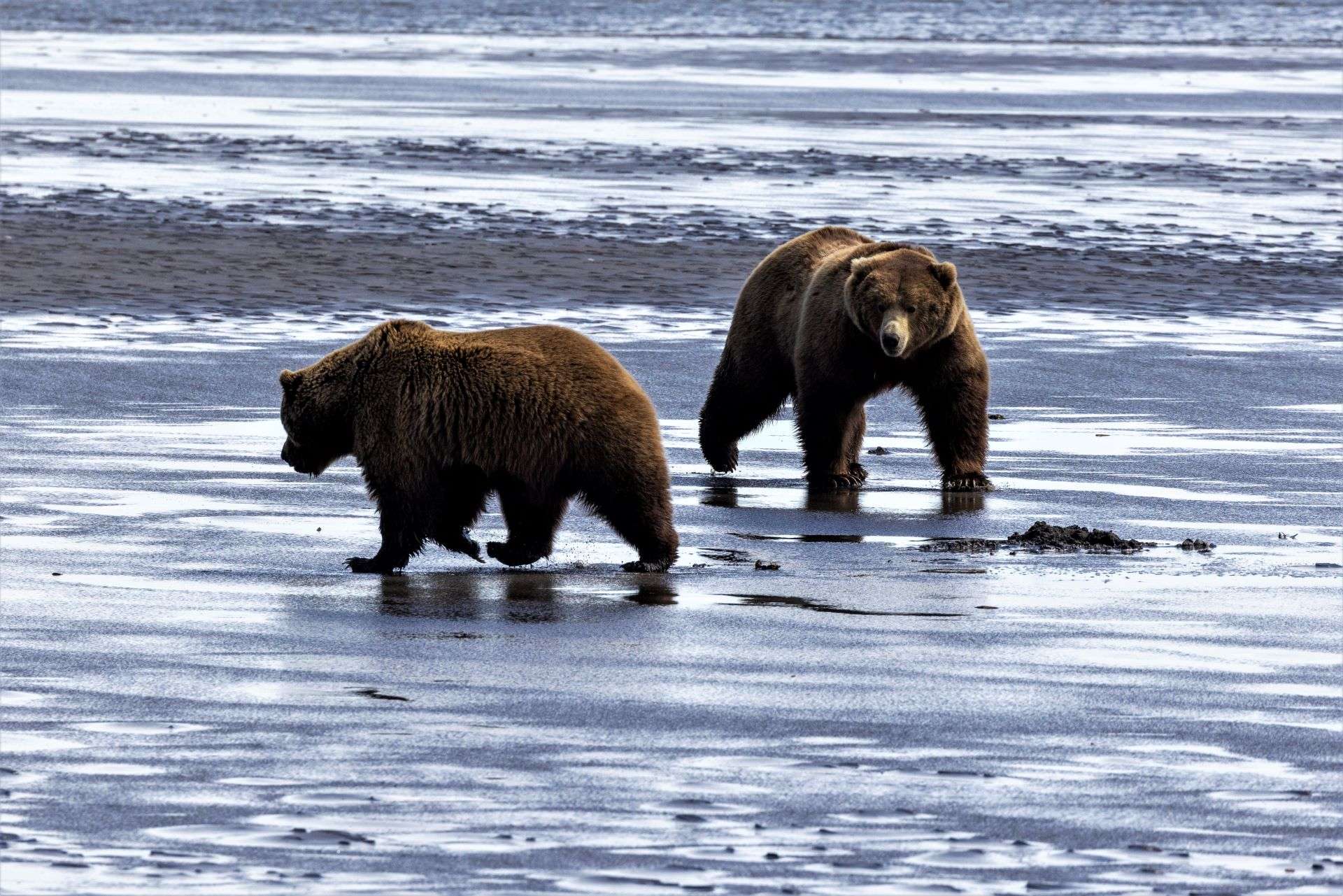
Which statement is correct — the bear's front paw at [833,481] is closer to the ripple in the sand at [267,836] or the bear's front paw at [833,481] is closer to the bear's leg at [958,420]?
the bear's leg at [958,420]

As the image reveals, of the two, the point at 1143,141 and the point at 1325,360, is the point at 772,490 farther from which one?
the point at 1143,141

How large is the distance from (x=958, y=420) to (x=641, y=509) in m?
2.85

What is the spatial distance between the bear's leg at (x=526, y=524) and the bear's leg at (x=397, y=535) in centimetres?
35

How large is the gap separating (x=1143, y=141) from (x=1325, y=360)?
16551 mm

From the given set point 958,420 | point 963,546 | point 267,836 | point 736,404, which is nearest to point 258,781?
point 267,836

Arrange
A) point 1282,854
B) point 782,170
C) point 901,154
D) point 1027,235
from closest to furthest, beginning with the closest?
point 1282,854
point 1027,235
point 782,170
point 901,154

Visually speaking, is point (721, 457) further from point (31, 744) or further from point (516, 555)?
point (31, 744)

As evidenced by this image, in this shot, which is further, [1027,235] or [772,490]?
[1027,235]

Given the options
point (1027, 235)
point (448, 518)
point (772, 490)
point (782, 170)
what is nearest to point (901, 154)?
point (782, 170)

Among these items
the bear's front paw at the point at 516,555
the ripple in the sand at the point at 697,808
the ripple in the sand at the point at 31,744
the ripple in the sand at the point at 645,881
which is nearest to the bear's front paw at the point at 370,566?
the bear's front paw at the point at 516,555

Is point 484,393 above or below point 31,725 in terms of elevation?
above

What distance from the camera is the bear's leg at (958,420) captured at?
1110 cm

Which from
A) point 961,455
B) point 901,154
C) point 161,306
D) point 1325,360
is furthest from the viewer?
point 901,154

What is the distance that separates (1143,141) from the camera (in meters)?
31.5
